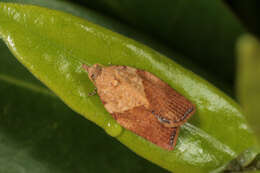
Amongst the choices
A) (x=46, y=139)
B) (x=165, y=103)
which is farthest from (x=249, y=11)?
(x=46, y=139)

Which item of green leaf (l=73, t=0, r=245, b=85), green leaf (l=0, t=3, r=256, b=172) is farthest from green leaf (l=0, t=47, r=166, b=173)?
green leaf (l=73, t=0, r=245, b=85)

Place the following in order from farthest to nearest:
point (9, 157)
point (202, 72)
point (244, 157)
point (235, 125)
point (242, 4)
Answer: point (242, 4) → point (202, 72) → point (9, 157) → point (235, 125) → point (244, 157)

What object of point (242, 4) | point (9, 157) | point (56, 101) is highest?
point (242, 4)

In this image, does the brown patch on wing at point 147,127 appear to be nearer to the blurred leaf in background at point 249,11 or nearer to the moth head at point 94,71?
the moth head at point 94,71

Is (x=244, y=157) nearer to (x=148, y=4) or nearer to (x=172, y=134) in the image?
(x=172, y=134)

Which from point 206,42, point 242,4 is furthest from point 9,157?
point 242,4

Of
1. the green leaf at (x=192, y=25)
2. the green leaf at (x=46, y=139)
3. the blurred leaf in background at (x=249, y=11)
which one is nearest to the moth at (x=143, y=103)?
the green leaf at (x=46, y=139)
